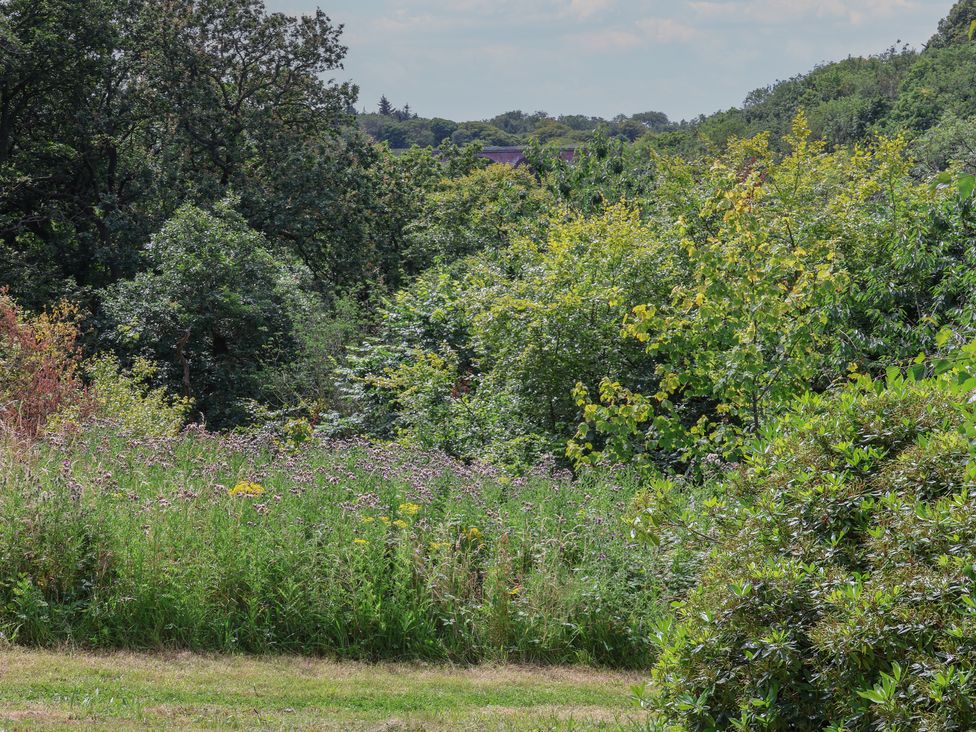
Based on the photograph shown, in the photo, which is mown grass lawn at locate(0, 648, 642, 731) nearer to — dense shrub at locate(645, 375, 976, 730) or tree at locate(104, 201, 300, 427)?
dense shrub at locate(645, 375, 976, 730)

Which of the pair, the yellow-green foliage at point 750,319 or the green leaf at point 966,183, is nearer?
the green leaf at point 966,183

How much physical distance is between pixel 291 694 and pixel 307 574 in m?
0.96

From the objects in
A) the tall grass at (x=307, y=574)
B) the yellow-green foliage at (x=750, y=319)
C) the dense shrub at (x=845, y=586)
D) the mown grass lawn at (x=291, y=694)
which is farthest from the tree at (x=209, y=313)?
the dense shrub at (x=845, y=586)

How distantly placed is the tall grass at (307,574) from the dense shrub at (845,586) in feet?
8.87

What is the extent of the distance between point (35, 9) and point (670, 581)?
19667 mm

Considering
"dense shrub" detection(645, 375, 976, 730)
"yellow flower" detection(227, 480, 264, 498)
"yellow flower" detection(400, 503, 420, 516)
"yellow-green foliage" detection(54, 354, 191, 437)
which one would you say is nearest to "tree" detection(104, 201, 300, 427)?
"yellow-green foliage" detection(54, 354, 191, 437)

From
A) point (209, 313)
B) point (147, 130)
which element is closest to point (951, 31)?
point (147, 130)

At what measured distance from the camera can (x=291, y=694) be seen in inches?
211

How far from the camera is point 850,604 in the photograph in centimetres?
304

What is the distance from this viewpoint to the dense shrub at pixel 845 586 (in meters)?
2.90

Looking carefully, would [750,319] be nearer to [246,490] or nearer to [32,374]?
[246,490]

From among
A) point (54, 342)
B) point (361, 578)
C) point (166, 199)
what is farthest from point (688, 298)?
point (166, 199)

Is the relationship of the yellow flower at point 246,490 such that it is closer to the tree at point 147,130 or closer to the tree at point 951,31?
the tree at point 147,130

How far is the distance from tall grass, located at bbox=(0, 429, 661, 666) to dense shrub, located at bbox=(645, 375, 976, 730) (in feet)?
8.87
